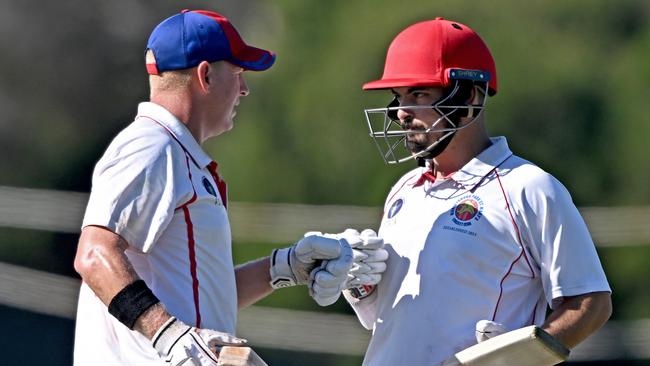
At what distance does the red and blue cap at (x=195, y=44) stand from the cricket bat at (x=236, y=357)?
0.72m

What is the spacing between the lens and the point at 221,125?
332cm

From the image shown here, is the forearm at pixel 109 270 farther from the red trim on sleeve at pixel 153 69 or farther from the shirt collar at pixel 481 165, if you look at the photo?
the shirt collar at pixel 481 165

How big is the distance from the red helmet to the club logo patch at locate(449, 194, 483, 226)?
280mm

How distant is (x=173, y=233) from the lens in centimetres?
306

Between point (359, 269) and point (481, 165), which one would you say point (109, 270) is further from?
point (481, 165)

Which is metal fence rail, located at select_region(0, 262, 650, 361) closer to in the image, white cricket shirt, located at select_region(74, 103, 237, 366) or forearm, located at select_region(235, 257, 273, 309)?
forearm, located at select_region(235, 257, 273, 309)

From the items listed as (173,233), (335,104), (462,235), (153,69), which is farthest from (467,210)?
(335,104)

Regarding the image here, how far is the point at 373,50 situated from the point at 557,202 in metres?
3.08

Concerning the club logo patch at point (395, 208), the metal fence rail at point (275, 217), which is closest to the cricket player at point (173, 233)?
the club logo patch at point (395, 208)

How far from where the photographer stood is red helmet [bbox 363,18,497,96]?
330cm

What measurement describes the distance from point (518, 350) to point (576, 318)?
188 mm

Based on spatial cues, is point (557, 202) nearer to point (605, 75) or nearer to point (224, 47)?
point (224, 47)

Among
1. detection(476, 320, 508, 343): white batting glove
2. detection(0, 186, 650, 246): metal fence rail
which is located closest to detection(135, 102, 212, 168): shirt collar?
detection(476, 320, 508, 343): white batting glove

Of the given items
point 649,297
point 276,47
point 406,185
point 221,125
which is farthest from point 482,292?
point 276,47
